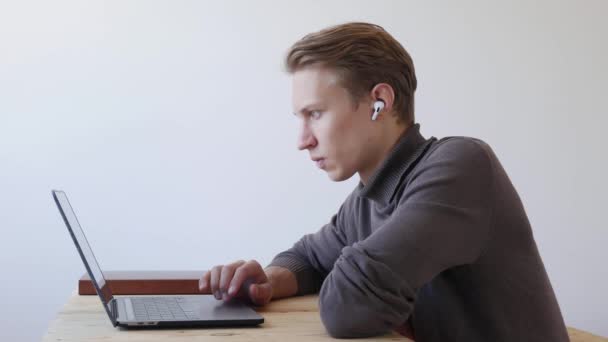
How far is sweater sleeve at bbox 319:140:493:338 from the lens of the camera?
938mm

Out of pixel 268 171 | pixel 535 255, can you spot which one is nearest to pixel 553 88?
pixel 268 171

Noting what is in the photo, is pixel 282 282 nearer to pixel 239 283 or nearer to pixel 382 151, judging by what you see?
pixel 239 283

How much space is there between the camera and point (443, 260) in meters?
1.00

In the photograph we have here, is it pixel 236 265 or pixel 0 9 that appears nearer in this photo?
pixel 236 265

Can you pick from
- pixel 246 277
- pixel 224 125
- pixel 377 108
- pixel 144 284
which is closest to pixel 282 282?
pixel 246 277

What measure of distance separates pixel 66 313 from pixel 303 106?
47cm

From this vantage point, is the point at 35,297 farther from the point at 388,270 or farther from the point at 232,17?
the point at 388,270

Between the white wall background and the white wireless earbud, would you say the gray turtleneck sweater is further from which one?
the white wall background

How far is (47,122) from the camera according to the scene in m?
2.46

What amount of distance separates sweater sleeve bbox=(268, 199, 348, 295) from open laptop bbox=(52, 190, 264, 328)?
215mm

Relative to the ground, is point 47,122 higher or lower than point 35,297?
higher

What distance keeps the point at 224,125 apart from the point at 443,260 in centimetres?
165

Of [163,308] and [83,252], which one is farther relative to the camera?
[163,308]

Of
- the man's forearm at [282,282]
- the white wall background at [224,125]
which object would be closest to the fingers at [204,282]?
the man's forearm at [282,282]
